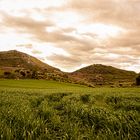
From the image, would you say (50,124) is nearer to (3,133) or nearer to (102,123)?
(102,123)

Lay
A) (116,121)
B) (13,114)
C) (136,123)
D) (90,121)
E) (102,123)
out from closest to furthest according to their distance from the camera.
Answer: (136,123) → (116,121) → (13,114) → (102,123) → (90,121)

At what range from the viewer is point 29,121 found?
7160 mm

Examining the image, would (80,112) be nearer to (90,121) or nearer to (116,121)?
(90,121)

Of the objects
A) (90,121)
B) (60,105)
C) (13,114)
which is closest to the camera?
(13,114)

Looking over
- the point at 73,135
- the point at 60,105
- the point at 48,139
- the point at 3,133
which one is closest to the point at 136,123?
the point at 73,135

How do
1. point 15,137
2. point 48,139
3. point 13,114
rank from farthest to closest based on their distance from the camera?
point 13,114 → point 48,139 → point 15,137

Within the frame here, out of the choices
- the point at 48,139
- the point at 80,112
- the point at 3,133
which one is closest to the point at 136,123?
the point at 48,139

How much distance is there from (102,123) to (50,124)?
183 centimetres

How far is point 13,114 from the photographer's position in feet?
27.0

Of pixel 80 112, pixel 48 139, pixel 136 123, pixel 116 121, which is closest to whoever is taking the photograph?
pixel 48 139

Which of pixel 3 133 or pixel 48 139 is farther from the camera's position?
pixel 48 139

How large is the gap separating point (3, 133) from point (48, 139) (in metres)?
1.14

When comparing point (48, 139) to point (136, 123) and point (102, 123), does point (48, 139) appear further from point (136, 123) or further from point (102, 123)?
point (102, 123)

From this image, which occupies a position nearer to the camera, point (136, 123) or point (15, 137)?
point (15, 137)
